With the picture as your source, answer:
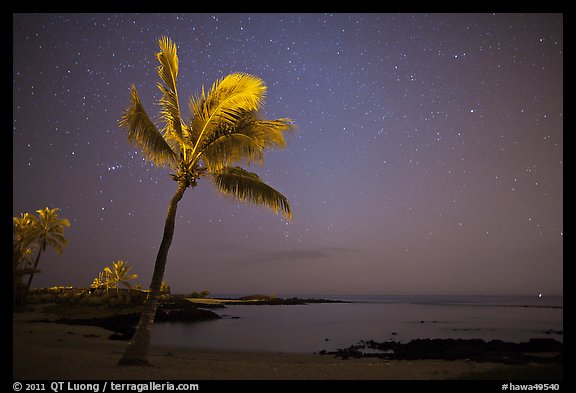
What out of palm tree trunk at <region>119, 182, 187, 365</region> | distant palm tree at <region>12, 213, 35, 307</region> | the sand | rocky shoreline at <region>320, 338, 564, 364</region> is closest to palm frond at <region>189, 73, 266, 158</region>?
palm tree trunk at <region>119, 182, 187, 365</region>

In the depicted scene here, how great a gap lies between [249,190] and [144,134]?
3456mm

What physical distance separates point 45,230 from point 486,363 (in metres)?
34.4

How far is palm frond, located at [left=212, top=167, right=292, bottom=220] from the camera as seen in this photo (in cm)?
1229

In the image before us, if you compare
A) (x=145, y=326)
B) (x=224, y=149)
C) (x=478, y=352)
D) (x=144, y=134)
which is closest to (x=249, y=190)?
(x=224, y=149)

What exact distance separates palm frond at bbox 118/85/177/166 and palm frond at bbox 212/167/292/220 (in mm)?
1612

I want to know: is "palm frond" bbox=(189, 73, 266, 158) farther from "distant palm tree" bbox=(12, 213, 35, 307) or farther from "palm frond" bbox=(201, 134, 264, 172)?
"distant palm tree" bbox=(12, 213, 35, 307)

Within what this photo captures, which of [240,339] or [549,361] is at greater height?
[549,361]

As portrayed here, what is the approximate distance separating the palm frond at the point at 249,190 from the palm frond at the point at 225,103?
136 centimetres

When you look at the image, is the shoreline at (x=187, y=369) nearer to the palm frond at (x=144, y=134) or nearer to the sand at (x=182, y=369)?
the sand at (x=182, y=369)

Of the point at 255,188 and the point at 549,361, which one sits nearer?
the point at 255,188

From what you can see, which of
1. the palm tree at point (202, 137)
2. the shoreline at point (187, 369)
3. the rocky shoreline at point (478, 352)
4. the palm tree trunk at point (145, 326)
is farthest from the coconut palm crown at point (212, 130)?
the rocky shoreline at point (478, 352)

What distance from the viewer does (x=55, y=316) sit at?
1078 inches
